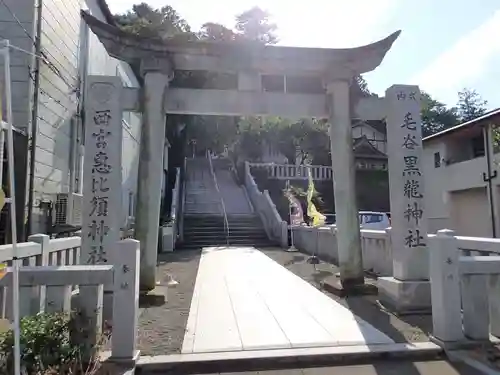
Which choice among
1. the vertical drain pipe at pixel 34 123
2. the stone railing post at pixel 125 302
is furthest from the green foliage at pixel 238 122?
the stone railing post at pixel 125 302

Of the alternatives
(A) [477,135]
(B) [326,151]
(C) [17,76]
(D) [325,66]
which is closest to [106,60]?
(C) [17,76]

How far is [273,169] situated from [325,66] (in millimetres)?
18725

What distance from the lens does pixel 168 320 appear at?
582cm

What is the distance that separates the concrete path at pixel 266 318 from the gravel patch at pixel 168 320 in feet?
0.44

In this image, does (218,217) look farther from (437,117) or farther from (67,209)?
(437,117)

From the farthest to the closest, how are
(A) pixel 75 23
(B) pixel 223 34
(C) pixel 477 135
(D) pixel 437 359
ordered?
(B) pixel 223 34 → (C) pixel 477 135 → (A) pixel 75 23 → (D) pixel 437 359

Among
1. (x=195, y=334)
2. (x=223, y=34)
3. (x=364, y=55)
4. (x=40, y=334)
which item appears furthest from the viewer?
(x=223, y=34)

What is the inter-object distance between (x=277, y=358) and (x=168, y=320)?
2.17 metres

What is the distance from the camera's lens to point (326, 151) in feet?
100.0

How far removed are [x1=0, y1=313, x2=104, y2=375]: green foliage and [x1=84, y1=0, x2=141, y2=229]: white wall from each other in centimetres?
1016

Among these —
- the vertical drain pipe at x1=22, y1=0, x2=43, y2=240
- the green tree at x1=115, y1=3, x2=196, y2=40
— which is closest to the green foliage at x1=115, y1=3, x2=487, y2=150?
the green tree at x1=115, y1=3, x2=196, y2=40

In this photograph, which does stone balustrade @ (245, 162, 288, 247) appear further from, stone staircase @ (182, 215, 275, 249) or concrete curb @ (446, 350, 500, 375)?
concrete curb @ (446, 350, 500, 375)

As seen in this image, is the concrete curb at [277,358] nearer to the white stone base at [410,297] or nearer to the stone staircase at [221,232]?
the white stone base at [410,297]

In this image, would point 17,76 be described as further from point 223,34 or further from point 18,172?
point 223,34
